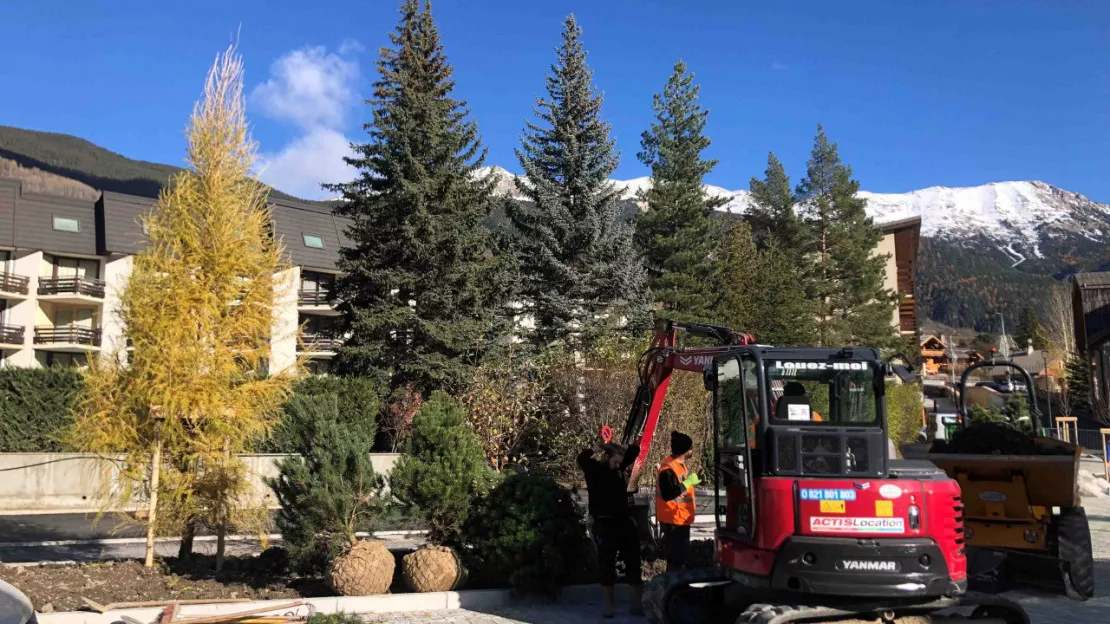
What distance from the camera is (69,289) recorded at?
42.6 m

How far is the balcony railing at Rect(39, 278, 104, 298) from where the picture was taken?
139 feet

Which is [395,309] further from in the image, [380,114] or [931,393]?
[931,393]

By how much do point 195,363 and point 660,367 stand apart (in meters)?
5.85

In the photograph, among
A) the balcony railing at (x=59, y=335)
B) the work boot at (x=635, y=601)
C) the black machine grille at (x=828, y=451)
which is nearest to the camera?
the black machine grille at (x=828, y=451)

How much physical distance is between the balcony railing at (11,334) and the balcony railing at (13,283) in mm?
1835

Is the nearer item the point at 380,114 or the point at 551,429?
the point at 551,429

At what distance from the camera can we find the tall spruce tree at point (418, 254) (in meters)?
24.7

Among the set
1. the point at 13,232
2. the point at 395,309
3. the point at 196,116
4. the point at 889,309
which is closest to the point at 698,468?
the point at 395,309

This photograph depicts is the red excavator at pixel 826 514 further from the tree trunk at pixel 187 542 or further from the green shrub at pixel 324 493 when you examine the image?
the tree trunk at pixel 187 542

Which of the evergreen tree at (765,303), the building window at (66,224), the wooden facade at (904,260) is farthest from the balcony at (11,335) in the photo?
the wooden facade at (904,260)

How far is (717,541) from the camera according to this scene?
8.32 m

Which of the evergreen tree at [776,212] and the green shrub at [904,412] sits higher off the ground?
the evergreen tree at [776,212]

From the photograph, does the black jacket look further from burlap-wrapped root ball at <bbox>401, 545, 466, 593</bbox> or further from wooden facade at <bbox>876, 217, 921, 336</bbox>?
wooden facade at <bbox>876, 217, 921, 336</bbox>

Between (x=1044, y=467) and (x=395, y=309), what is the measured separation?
18226 mm
